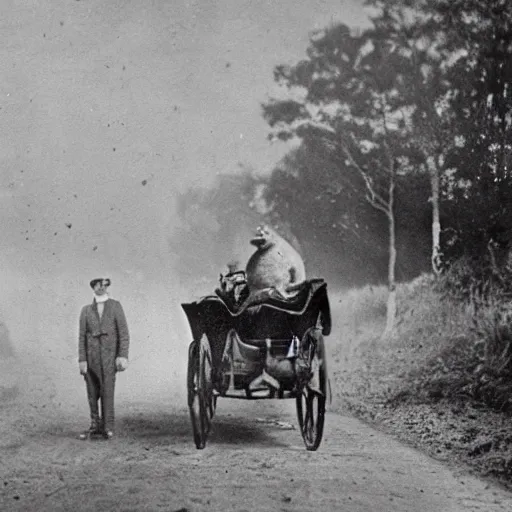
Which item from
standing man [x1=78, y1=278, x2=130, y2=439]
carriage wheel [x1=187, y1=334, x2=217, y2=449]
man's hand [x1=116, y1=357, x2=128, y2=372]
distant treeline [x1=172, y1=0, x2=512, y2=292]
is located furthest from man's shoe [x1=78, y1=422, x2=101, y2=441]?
distant treeline [x1=172, y1=0, x2=512, y2=292]

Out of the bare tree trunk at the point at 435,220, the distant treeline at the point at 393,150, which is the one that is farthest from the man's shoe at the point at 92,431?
the bare tree trunk at the point at 435,220

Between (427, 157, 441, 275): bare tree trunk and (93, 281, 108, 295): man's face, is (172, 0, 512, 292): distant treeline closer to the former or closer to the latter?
(427, 157, 441, 275): bare tree trunk

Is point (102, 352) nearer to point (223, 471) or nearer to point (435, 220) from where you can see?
point (223, 471)

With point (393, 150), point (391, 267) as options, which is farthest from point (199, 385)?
point (393, 150)

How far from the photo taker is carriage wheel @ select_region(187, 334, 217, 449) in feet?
14.6

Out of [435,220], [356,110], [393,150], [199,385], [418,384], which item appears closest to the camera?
[199,385]

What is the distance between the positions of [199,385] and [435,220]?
3.94m

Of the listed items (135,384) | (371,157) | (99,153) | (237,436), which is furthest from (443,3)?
(135,384)

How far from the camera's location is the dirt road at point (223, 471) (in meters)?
3.53

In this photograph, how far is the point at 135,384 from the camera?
8477 mm

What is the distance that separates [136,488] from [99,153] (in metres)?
5.82

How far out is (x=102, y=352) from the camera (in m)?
5.07

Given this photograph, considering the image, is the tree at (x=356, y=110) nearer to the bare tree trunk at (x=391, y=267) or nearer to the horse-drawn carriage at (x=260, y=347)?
the bare tree trunk at (x=391, y=267)

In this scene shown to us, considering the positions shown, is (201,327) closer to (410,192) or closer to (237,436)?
(237,436)
